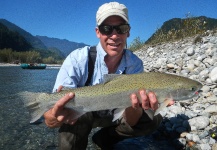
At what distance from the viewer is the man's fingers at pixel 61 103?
278 cm

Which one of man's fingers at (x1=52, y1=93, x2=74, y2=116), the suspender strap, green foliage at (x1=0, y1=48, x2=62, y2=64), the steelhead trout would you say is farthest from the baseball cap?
green foliage at (x1=0, y1=48, x2=62, y2=64)

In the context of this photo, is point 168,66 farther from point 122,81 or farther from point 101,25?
point 122,81

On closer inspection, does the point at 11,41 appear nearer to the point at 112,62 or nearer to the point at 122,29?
the point at 112,62

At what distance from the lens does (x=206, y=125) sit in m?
4.02

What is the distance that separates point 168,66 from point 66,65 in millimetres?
6038

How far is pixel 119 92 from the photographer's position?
2803 mm

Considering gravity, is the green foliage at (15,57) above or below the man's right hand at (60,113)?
above

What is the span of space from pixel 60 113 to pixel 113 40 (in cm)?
122

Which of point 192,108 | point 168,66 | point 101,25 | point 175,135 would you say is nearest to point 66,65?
point 101,25

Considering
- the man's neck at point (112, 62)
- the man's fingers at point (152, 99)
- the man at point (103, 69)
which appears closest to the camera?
the man's fingers at point (152, 99)

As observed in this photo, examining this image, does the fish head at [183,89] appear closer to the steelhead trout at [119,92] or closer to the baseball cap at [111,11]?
the steelhead trout at [119,92]

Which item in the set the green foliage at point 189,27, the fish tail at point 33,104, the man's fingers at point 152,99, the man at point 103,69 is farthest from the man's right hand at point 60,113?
the green foliage at point 189,27

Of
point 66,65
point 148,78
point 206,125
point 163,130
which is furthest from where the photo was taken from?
point 163,130

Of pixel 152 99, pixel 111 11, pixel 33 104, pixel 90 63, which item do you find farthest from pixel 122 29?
pixel 33 104
